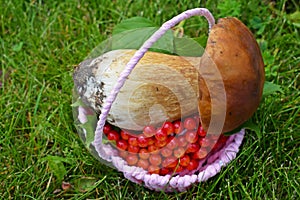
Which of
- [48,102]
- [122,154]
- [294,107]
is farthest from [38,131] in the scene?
[294,107]

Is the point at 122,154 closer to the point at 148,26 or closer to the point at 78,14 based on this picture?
the point at 148,26

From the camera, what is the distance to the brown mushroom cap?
141 centimetres

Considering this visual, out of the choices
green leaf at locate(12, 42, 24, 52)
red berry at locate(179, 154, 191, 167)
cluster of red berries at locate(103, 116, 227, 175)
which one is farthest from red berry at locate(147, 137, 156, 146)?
green leaf at locate(12, 42, 24, 52)

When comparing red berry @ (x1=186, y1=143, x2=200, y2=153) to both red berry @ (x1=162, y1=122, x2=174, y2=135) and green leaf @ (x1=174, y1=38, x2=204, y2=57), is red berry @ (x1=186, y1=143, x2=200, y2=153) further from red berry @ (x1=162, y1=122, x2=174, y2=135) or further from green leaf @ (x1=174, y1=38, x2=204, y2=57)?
green leaf @ (x1=174, y1=38, x2=204, y2=57)

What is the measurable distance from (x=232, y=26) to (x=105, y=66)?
45 centimetres

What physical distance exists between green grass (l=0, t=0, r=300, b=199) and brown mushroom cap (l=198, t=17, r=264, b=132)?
196 mm

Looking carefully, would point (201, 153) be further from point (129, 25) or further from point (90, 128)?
point (129, 25)

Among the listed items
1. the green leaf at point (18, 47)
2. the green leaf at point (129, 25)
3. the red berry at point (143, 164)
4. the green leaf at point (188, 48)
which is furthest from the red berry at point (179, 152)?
the green leaf at point (18, 47)

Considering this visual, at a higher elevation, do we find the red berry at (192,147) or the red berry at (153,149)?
the red berry at (192,147)

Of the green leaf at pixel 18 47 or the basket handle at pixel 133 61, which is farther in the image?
the green leaf at pixel 18 47

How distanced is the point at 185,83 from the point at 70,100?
58cm

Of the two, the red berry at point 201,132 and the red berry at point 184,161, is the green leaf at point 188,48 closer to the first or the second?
the red berry at point 201,132

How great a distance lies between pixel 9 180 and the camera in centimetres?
173

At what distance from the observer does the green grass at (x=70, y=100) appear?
1668 millimetres
